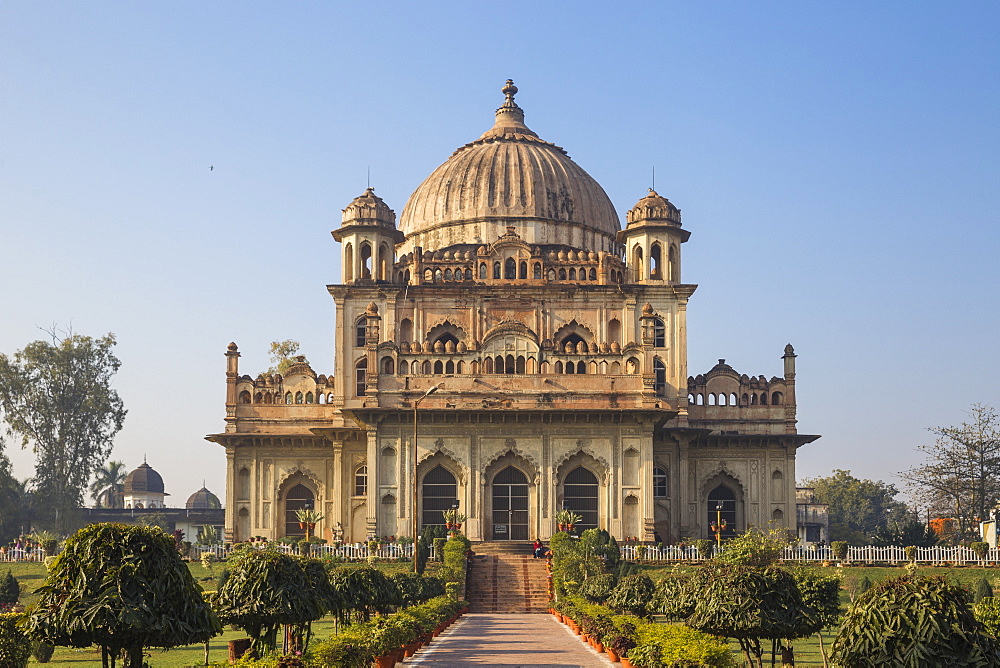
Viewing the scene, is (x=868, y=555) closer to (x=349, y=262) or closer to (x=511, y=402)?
(x=511, y=402)

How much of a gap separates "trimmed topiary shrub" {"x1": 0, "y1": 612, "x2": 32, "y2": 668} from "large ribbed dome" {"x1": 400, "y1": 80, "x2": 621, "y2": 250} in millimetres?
42415

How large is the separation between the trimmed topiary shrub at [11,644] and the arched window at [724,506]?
39.6m

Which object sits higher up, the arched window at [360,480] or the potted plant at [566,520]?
the arched window at [360,480]

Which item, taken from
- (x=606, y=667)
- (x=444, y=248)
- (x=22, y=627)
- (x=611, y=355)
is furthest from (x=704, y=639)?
(x=444, y=248)

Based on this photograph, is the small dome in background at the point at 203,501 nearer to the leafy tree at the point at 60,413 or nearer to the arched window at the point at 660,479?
the leafy tree at the point at 60,413

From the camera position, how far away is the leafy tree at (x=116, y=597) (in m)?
13.7

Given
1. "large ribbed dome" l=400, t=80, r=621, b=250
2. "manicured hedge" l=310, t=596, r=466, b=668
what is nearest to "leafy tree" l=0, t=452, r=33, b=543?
"large ribbed dome" l=400, t=80, r=621, b=250

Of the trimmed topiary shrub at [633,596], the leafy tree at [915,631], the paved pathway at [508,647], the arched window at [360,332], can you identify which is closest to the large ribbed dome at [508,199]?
the arched window at [360,332]

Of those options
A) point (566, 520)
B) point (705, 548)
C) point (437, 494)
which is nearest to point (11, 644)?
point (705, 548)

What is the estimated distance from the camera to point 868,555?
43.8m

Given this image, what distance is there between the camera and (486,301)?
5378 centimetres

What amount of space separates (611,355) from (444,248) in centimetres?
1166

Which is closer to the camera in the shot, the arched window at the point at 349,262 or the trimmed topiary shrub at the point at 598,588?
the trimmed topiary shrub at the point at 598,588

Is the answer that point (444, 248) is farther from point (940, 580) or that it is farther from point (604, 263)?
point (940, 580)
